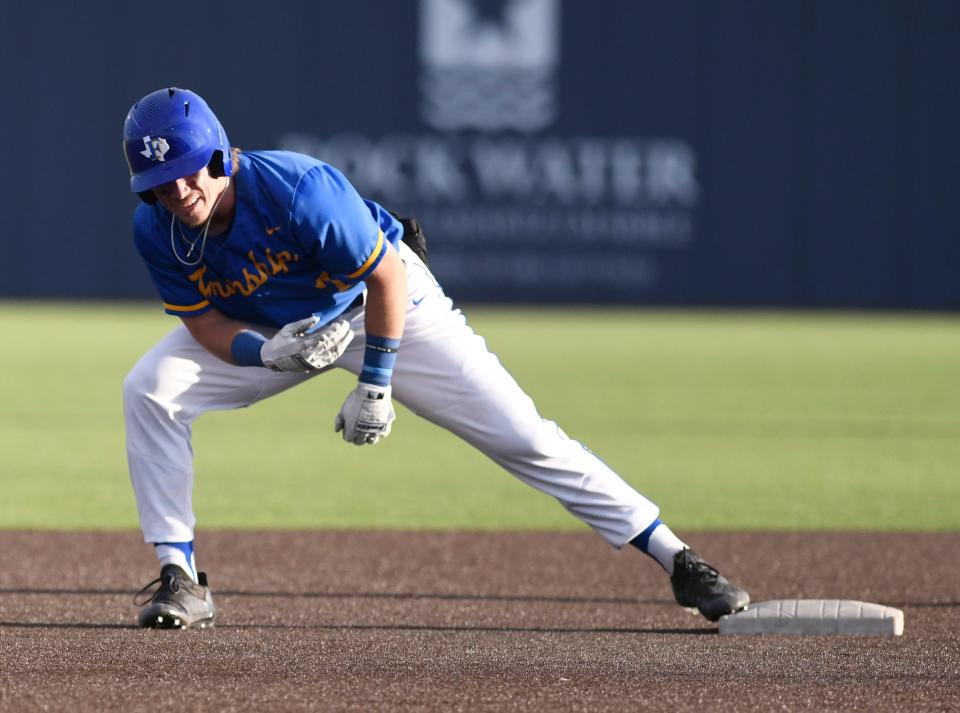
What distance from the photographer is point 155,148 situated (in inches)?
165

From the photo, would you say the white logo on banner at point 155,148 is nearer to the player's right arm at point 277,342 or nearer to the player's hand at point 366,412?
the player's right arm at point 277,342

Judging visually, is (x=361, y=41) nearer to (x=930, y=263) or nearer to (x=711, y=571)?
(x=930, y=263)

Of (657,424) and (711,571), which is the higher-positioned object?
(711,571)

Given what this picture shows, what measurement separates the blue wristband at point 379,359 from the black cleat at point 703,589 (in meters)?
0.98

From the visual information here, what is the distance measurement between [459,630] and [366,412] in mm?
668

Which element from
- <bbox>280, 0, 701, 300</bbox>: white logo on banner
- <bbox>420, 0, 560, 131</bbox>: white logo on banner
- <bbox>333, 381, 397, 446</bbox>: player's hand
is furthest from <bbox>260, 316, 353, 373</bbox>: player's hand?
<bbox>420, 0, 560, 131</bbox>: white logo on banner

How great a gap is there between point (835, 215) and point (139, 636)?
1885 centimetres

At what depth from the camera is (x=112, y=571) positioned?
558cm

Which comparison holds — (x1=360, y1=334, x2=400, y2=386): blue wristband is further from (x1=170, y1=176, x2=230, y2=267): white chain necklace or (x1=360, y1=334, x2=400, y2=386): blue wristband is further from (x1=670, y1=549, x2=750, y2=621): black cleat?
(x1=670, y1=549, x2=750, y2=621): black cleat

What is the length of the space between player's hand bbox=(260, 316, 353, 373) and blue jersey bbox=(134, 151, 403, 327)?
127 millimetres

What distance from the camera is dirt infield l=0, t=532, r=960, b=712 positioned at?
367 centimetres

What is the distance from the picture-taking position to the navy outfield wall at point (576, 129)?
72.2 feet

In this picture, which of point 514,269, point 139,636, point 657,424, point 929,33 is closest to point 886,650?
point 139,636

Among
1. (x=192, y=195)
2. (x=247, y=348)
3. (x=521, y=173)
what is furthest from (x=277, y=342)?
(x=521, y=173)
